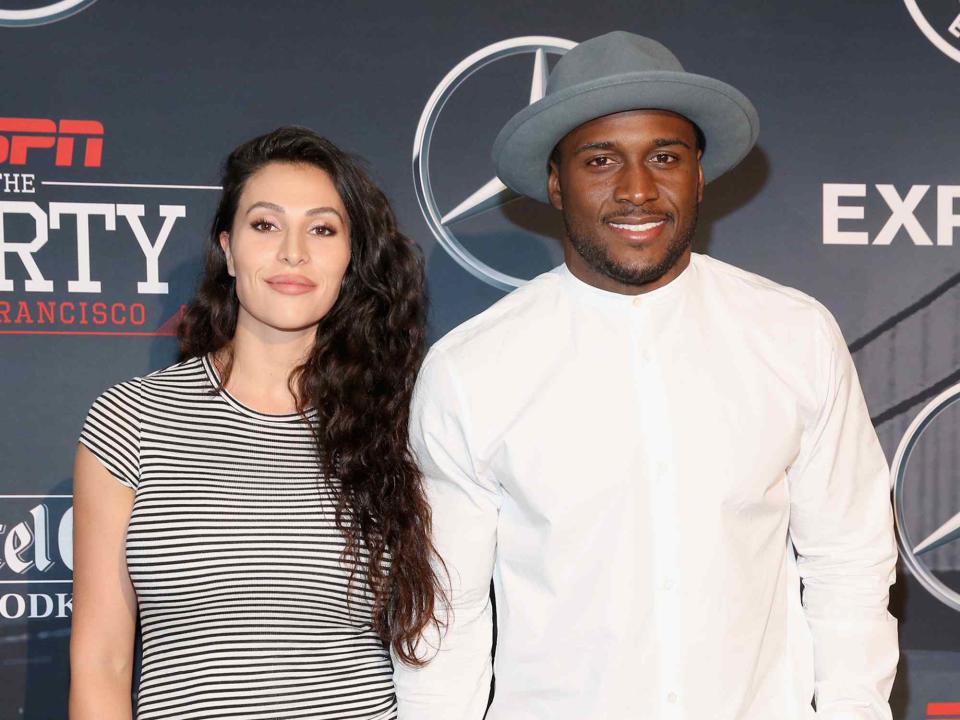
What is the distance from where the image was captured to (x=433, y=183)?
7.79 feet

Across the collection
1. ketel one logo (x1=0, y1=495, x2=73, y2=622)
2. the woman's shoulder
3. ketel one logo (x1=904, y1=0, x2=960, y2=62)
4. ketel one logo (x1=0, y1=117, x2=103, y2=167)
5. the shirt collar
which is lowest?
ketel one logo (x1=0, y1=495, x2=73, y2=622)

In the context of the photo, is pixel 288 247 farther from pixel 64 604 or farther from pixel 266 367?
pixel 64 604

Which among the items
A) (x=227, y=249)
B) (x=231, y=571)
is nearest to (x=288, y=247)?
(x=227, y=249)

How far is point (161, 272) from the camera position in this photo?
2.31 metres

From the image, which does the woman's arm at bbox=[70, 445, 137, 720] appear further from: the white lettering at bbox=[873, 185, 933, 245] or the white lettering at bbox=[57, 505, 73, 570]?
the white lettering at bbox=[873, 185, 933, 245]

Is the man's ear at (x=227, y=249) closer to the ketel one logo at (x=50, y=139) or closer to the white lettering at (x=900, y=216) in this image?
the ketel one logo at (x=50, y=139)

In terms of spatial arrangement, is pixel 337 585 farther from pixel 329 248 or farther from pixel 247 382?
pixel 329 248

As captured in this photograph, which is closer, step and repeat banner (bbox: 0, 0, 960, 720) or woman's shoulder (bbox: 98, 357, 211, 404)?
woman's shoulder (bbox: 98, 357, 211, 404)

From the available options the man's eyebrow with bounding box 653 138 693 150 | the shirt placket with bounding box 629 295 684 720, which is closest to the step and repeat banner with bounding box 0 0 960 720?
the man's eyebrow with bounding box 653 138 693 150

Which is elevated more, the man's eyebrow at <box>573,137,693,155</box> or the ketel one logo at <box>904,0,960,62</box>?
the ketel one logo at <box>904,0,960,62</box>

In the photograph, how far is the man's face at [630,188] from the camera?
172 centimetres

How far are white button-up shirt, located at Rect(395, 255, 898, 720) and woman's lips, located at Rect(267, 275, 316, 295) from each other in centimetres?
30

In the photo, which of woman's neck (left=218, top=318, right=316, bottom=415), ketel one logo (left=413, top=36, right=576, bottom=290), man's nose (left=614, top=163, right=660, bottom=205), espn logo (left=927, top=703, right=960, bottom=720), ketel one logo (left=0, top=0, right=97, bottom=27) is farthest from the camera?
espn logo (left=927, top=703, right=960, bottom=720)

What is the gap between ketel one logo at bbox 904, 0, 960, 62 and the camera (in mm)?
2480
